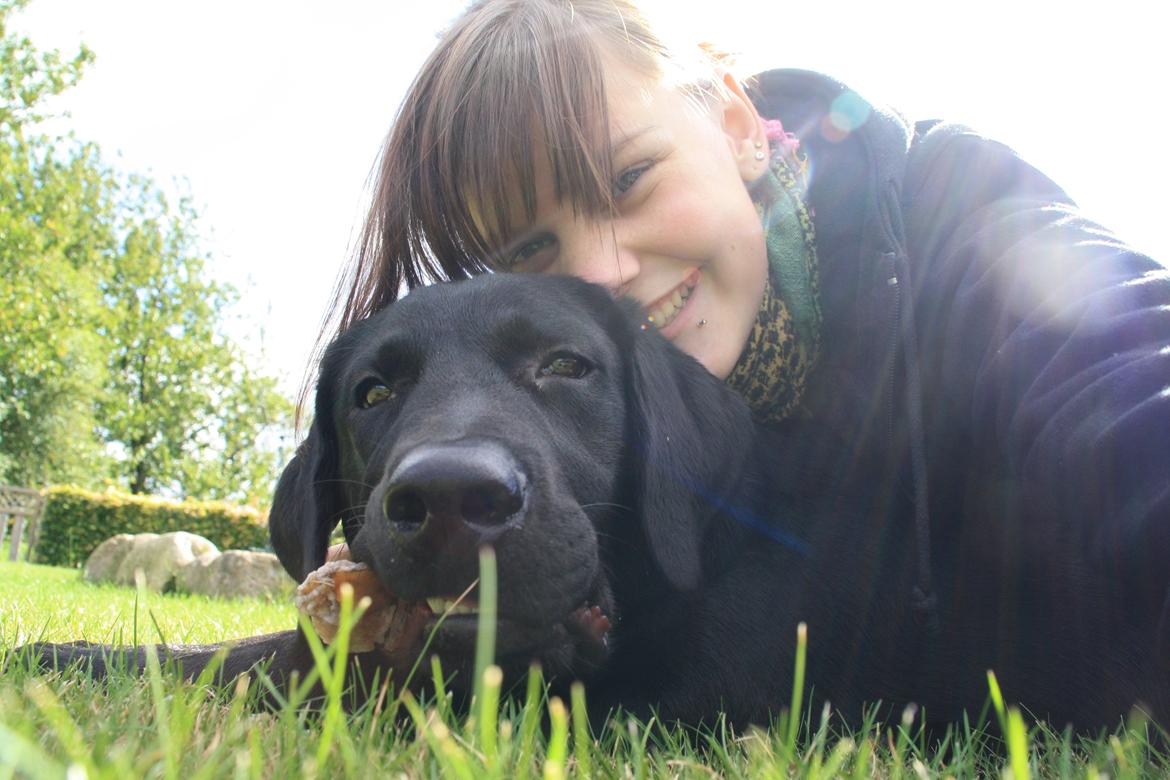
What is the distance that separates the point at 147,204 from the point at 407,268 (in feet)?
109

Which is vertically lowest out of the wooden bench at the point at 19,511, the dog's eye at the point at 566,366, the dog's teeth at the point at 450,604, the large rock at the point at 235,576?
the wooden bench at the point at 19,511

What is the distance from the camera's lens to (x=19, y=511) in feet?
67.0

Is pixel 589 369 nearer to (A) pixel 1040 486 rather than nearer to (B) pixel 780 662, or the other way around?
(B) pixel 780 662

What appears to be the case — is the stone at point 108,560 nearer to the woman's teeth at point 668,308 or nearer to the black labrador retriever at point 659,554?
the black labrador retriever at point 659,554

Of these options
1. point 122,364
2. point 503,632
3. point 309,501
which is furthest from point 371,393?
point 122,364

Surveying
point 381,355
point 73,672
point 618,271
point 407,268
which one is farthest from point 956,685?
point 407,268

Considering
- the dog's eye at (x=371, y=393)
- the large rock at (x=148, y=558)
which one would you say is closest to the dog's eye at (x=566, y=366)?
the dog's eye at (x=371, y=393)

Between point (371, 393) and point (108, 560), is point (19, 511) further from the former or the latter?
point (371, 393)

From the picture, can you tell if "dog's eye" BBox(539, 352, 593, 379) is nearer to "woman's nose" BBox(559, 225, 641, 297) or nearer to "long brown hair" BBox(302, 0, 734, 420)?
"woman's nose" BBox(559, 225, 641, 297)

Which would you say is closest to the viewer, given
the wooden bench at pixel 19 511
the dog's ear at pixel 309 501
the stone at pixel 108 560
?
the dog's ear at pixel 309 501

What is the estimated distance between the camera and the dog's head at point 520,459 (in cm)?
168

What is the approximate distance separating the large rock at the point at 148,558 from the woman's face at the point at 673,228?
26.9ft

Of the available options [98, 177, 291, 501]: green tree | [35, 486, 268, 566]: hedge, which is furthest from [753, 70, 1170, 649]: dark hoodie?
Answer: [98, 177, 291, 501]: green tree

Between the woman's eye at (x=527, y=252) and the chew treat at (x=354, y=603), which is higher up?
the woman's eye at (x=527, y=252)
